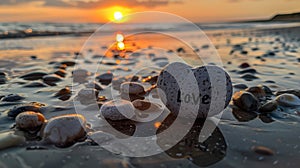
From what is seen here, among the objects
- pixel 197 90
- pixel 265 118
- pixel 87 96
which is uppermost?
pixel 197 90

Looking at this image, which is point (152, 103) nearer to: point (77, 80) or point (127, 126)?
point (127, 126)

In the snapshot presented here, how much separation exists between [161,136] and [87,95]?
1.50 meters

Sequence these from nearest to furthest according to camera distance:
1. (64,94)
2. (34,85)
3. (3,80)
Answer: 1. (64,94)
2. (34,85)
3. (3,80)

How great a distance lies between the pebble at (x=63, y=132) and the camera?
2.07 metres

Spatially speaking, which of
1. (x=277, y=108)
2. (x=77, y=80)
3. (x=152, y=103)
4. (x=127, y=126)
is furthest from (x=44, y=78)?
(x=277, y=108)

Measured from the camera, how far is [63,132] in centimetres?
208

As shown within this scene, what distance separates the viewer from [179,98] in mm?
2498

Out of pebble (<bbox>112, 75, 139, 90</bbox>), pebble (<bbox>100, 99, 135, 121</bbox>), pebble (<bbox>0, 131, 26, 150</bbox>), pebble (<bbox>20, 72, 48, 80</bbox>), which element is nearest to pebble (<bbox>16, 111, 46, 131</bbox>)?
pebble (<bbox>0, 131, 26, 150</bbox>)

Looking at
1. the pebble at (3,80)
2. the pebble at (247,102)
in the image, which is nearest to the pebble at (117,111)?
the pebble at (247,102)

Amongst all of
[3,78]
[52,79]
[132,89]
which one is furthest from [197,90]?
[3,78]

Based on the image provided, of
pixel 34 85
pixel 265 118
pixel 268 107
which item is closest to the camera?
pixel 265 118

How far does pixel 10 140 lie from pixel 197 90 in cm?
164

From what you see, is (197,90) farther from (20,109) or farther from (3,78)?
(3,78)

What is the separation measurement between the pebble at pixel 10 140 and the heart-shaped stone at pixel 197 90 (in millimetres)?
1351
